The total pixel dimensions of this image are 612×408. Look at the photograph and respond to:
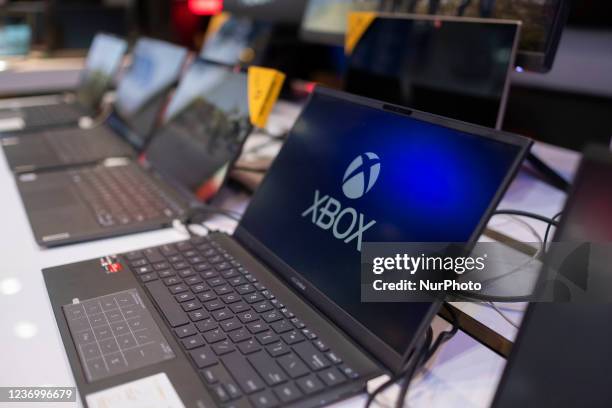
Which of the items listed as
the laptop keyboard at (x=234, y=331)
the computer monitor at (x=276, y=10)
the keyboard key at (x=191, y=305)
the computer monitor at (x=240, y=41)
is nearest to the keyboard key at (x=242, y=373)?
the laptop keyboard at (x=234, y=331)

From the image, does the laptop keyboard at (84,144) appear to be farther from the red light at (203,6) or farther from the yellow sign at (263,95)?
the red light at (203,6)

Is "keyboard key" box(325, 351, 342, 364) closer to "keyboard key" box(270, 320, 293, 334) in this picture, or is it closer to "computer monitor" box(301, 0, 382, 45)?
"keyboard key" box(270, 320, 293, 334)

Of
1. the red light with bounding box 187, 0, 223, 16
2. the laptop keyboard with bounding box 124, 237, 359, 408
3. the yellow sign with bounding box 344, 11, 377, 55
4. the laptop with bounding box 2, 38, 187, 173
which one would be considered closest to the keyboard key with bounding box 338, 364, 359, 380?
the laptop keyboard with bounding box 124, 237, 359, 408

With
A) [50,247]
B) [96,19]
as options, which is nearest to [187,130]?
[50,247]

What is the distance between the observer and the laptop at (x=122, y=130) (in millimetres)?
1221

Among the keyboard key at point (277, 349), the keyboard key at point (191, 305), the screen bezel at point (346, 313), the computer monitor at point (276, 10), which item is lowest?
the keyboard key at point (191, 305)

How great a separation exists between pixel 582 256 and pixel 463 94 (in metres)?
0.53

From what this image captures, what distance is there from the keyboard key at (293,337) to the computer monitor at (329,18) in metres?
0.83

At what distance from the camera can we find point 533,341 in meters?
0.42

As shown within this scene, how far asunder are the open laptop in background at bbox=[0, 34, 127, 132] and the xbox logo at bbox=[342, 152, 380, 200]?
3.95 ft

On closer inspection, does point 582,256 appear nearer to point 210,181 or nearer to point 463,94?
point 463,94

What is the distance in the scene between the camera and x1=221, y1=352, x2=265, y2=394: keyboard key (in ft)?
1.60

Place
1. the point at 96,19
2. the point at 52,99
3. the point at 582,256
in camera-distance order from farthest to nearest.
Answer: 1. the point at 96,19
2. the point at 52,99
3. the point at 582,256

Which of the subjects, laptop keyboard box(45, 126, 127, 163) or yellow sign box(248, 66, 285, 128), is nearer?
yellow sign box(248, 66, 285, 128)
